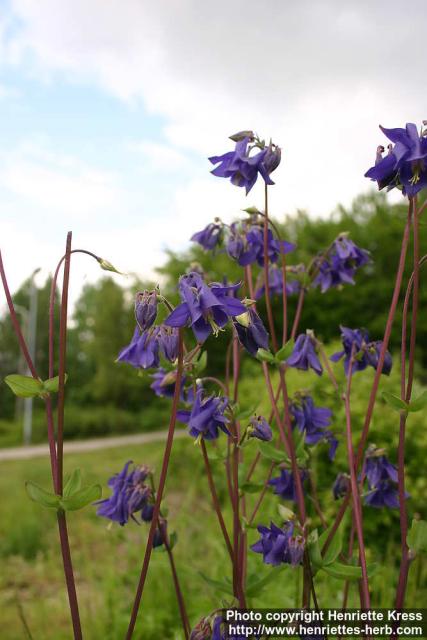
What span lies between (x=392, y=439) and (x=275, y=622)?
2.87 meters

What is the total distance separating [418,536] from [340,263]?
1119 millimetres

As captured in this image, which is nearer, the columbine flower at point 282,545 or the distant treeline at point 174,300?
the columbine flower at point 282,545

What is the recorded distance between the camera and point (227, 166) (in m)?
1.93

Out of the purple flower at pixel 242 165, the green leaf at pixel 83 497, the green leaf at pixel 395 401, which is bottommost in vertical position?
the green leaf at pixel 83 497

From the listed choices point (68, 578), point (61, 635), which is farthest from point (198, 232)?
point (61, 635)

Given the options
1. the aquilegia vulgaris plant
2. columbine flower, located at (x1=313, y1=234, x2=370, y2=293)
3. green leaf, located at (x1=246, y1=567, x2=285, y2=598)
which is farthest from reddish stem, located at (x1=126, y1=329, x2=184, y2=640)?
columbine flower, located at (x1=313, y1=234, x2=370, y2=293)

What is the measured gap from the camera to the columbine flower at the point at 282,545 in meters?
1.72

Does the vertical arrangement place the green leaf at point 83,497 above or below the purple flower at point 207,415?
below

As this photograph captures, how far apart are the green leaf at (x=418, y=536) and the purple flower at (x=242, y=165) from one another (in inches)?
44.6

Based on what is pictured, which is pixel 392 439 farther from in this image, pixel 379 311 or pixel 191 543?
pixel 379 311

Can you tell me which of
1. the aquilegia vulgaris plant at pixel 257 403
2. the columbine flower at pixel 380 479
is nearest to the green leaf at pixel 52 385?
the aquilegia vulgaris plant at pixel 257 403

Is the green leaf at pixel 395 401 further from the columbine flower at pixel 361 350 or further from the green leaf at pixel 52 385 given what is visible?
the green leaf at pixel 52 385

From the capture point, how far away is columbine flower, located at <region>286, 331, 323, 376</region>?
7.04 feet

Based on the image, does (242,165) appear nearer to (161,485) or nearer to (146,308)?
(146,308)
